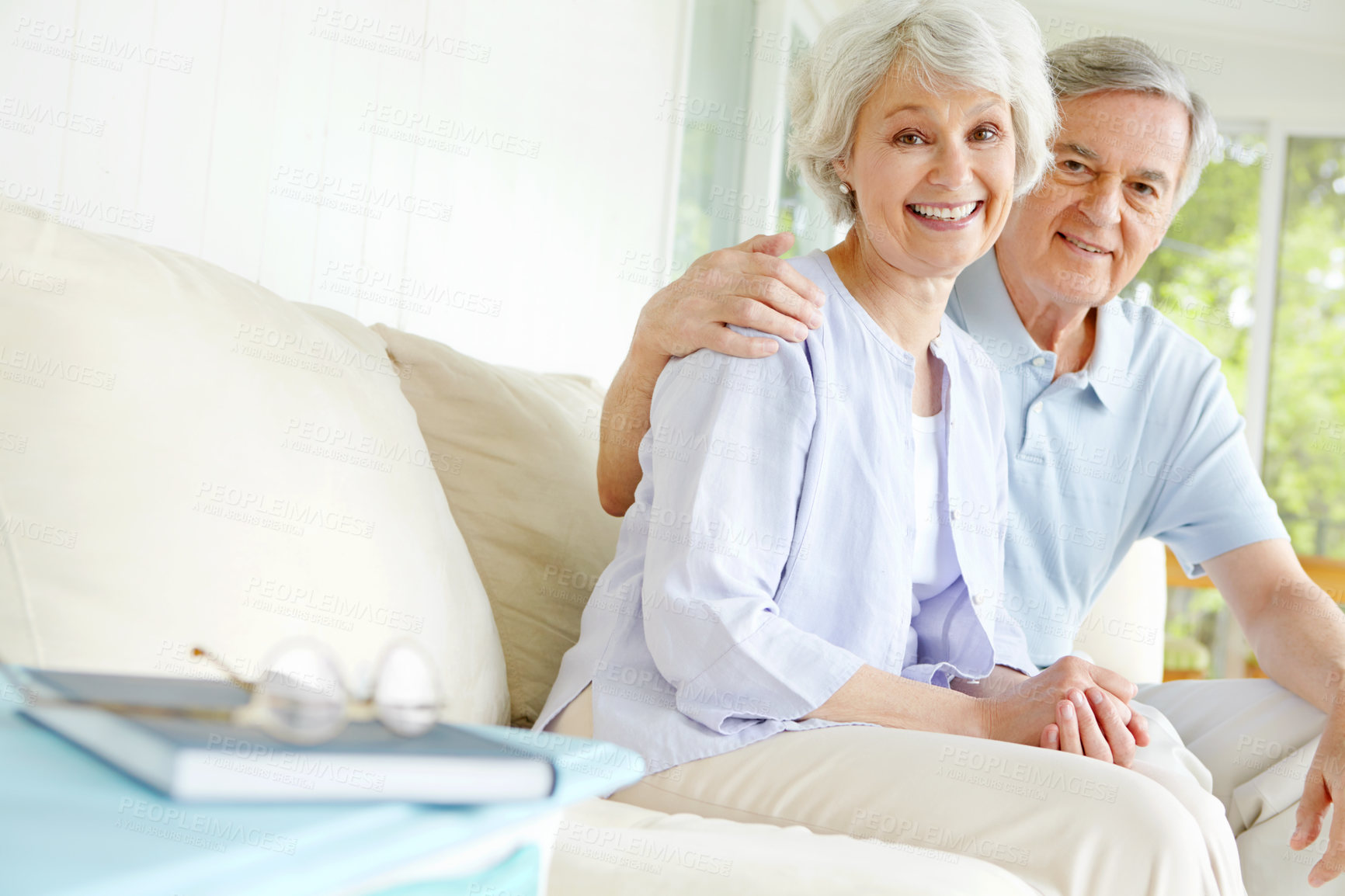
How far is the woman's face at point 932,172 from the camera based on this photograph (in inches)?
48.4

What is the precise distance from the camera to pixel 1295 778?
51.1 inches

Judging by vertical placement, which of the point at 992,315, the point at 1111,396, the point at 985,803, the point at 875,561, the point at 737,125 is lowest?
the point at 985,803

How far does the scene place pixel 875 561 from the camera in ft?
3.71

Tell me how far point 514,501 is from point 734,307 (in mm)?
355

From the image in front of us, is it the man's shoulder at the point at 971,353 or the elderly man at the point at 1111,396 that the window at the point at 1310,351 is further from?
the man's shoulder at the point at 971,353

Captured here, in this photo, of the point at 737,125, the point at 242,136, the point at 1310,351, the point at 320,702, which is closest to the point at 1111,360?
the point at 242,136

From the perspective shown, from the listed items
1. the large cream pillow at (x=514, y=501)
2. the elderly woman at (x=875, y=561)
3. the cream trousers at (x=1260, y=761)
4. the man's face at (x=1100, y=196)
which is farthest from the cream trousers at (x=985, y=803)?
the man's face at (x=1100, y=196)

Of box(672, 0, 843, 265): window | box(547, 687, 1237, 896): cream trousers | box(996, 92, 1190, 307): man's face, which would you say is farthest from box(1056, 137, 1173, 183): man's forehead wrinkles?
box(672, 0, 843, 265): window

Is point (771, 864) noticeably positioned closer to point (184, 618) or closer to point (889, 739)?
point (889, 739)

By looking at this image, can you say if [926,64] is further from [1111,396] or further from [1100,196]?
[1111,396]

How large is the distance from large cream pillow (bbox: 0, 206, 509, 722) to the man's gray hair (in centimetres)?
118

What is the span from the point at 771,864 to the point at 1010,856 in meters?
0.25

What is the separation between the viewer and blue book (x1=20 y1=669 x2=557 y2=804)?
38 centimetres

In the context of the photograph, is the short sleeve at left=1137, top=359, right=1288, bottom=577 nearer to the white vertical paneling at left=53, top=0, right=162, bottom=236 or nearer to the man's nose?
the man's nose
